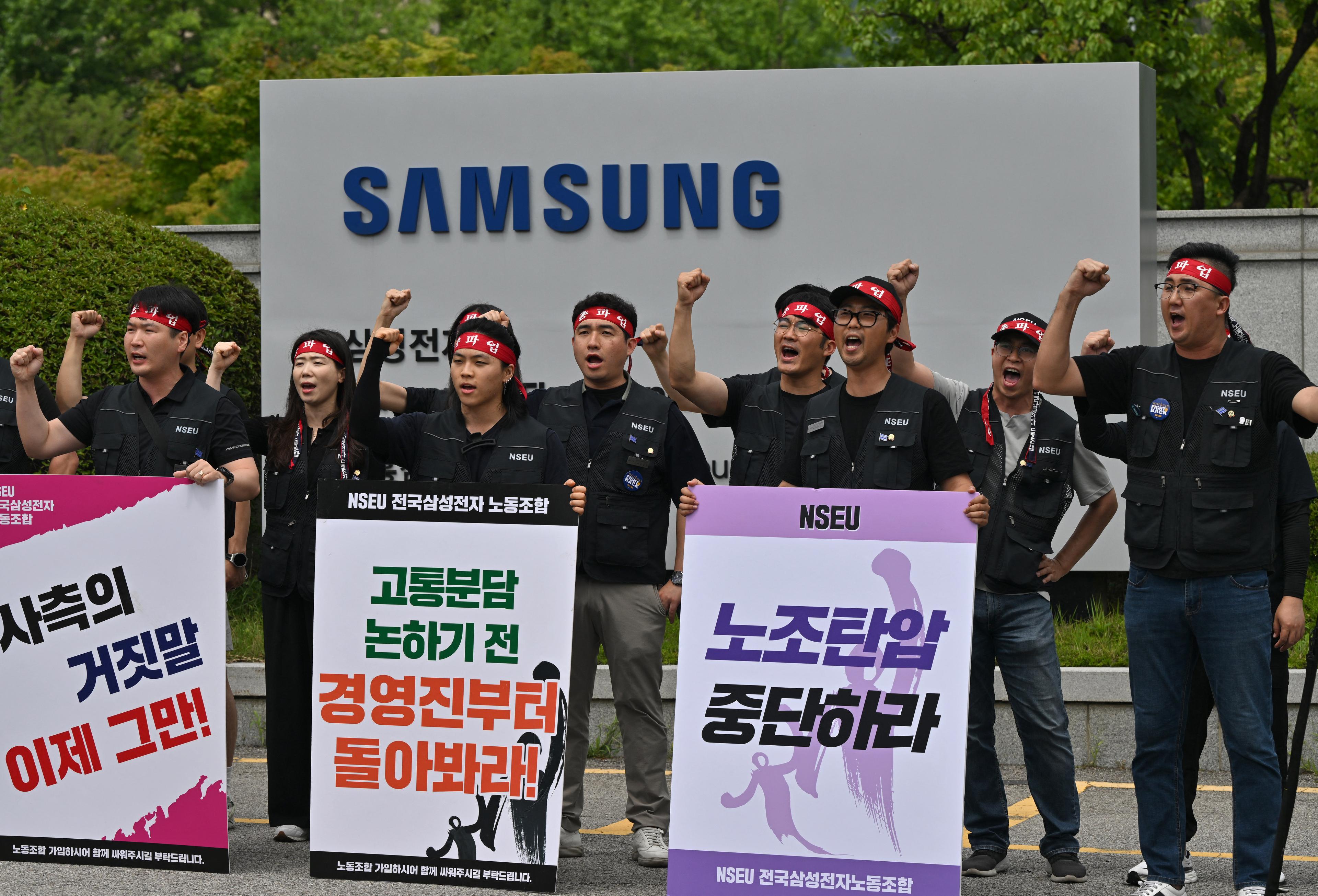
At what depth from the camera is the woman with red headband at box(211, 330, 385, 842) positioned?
604 cm

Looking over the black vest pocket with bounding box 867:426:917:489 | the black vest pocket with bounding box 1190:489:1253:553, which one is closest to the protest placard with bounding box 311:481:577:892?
the black vest pocket with bounding box 867:426:917:489

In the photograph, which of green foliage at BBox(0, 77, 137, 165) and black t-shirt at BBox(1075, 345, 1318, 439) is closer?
black t-shirt at BBox(1075, 345, 1318, 439)

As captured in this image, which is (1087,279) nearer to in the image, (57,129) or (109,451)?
(109,451)

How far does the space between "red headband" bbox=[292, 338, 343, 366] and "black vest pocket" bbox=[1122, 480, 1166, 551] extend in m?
3.14

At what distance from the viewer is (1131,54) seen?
19625mm

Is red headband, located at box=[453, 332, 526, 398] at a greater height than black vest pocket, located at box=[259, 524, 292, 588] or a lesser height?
greater

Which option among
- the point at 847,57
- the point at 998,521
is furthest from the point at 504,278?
the point at 847,57

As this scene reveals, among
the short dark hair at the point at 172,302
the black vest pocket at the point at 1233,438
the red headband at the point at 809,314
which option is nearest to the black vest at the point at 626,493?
the red headband at the point at 809,314

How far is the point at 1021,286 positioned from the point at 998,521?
14.3 ft

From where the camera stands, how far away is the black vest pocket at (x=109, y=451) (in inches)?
237

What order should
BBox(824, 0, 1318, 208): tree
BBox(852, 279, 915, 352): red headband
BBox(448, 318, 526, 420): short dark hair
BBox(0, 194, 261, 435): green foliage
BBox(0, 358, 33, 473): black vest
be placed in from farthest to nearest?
BBox(824, 0, 1318, 208): tree < BBox(0, 194, 261, 435): green foliage < BBox(0, 358, 33, 473): black vest < BBox(448, 318, 526, 420): short dark hair < BBox(852, 279, 915, 352): red headband

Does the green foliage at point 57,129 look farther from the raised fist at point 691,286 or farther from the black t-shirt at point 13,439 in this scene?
the raised fist at point 691,286

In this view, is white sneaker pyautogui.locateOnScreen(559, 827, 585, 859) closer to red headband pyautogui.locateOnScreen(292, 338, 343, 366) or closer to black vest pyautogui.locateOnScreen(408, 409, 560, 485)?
black vest pyautogui.locateOnScreen(408, 409, 560, 485)

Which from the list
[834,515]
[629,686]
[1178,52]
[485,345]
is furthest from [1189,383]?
[1178,52]
